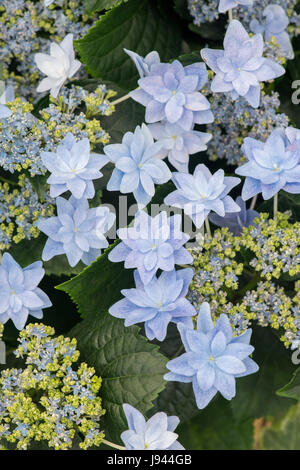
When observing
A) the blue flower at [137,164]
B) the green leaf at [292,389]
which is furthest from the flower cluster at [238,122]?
the green leaf at [292,389]

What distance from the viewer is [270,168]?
1.04 m

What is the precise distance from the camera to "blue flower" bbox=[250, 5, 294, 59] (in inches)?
48.2

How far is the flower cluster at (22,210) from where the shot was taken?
1.13m

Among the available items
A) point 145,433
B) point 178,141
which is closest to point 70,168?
point 178,141

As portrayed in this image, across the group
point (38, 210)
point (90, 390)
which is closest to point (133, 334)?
point (90, 390)

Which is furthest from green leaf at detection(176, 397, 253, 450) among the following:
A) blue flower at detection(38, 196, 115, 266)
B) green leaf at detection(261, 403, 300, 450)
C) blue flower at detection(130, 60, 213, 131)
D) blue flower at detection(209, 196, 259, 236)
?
blue flower at detection(130, 60, 213, 131)

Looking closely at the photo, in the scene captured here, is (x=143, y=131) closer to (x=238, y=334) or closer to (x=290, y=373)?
(x=238, y=334)

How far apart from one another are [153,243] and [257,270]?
18 cm

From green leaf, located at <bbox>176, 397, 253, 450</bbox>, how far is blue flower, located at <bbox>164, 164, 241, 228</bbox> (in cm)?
54

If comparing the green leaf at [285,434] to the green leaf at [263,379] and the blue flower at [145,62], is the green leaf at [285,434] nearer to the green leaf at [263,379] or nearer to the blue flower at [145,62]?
the green leaf at [263,379]

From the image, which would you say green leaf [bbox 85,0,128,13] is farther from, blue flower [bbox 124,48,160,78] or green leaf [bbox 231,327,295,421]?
green leaf [bbox 231,327,295,421]

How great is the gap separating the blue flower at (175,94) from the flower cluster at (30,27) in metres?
0.25

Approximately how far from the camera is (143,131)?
1.07 m

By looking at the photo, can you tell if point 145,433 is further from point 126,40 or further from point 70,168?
point 126,40
